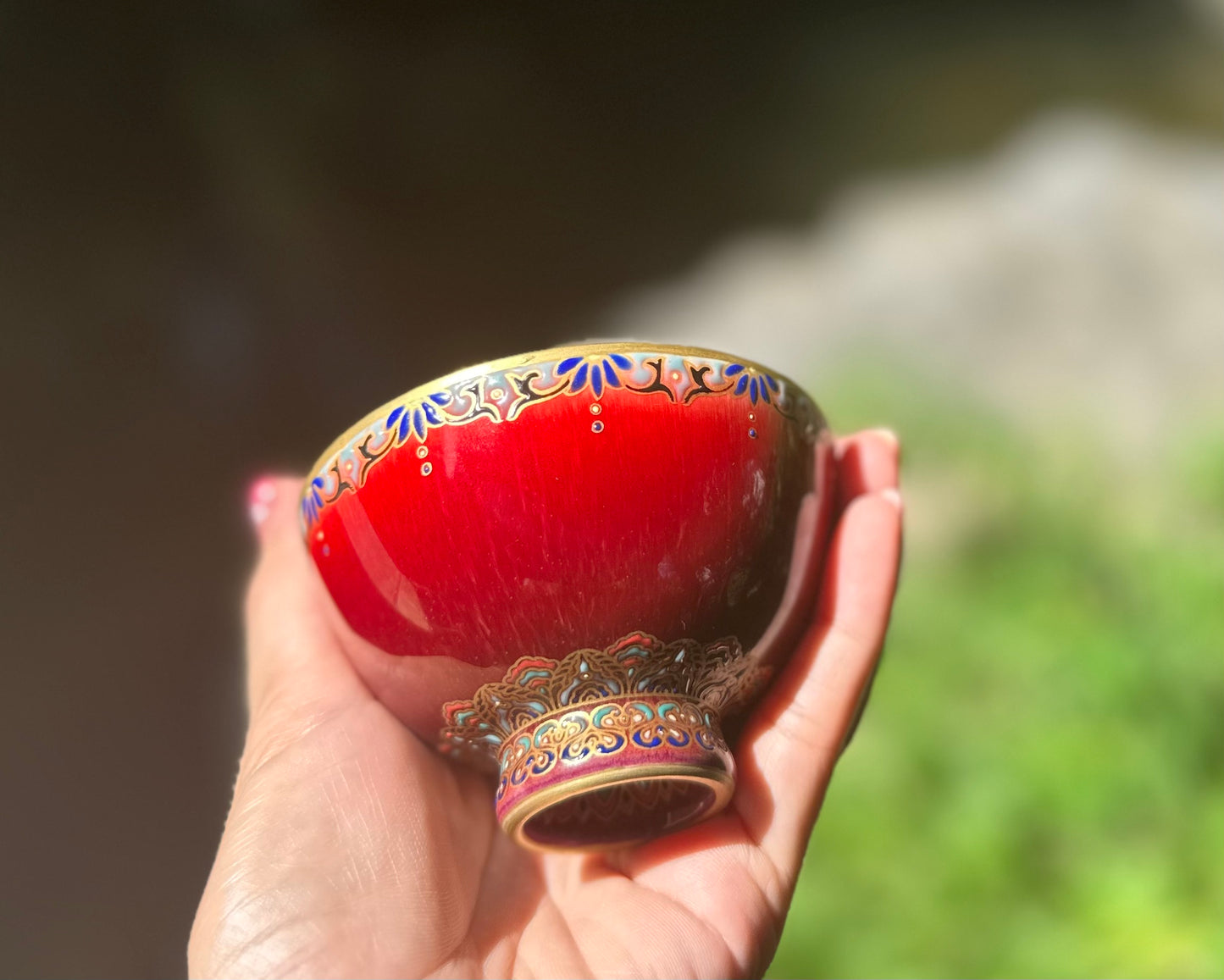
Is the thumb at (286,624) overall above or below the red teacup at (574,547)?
below

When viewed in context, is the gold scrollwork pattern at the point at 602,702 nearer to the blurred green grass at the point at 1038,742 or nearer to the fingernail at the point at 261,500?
the fingernail at the point at 261,500

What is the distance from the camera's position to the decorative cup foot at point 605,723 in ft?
1.61

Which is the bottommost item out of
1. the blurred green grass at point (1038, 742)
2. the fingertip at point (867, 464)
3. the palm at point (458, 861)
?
the blurred green grass at point (1038, 742)

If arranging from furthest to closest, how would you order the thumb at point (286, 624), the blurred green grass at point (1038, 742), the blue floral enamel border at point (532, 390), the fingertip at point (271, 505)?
1. the blurred green grass at point (1038, 742)
2. the fingertip at point (271, 505)
3. the thumb at point (286, 624)
4. the blue floral enamel border at point (532, 390)

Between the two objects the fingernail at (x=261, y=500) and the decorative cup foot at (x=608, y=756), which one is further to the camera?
the fingernail at (x=261, y=500)

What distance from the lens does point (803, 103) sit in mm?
1560

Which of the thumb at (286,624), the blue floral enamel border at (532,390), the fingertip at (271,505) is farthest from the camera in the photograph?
the fingertip at (271,505)

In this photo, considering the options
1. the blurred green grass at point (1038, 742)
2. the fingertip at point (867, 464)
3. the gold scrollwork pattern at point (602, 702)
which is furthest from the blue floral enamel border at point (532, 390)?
the blurred green grass at point (1038, 742)

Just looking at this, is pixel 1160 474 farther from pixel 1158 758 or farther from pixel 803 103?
pixel 803 103

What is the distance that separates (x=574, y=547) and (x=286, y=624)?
0.38 metres

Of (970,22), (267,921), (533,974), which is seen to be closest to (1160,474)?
(970,22)

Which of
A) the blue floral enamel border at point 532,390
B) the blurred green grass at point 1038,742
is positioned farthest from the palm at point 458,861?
the blurred green grass at point 1038,742

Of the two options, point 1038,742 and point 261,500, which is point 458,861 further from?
point 1038,742

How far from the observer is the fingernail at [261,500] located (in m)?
0.88
